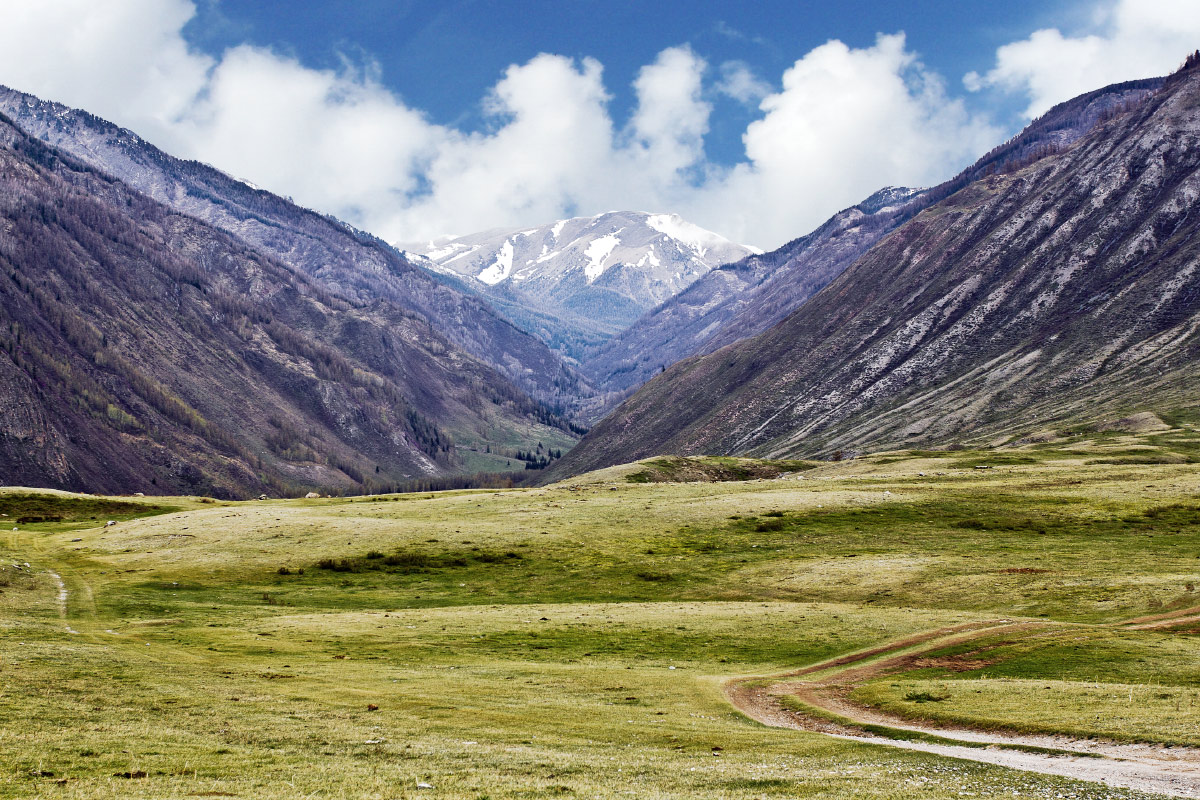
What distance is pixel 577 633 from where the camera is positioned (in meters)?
59.2

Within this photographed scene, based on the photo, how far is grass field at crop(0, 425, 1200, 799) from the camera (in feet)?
88.4

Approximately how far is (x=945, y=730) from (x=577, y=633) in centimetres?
2922

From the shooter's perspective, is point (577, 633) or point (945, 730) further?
point (577, 633)

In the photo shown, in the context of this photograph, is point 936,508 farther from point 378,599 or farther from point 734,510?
point 378,599

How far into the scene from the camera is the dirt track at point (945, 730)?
26.5 m

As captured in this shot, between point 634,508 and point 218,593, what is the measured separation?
52.7m

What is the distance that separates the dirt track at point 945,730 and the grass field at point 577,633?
48.2 inches

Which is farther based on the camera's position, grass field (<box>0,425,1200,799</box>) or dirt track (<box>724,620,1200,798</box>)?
grass field (<box>0,425,1200,799</box>)

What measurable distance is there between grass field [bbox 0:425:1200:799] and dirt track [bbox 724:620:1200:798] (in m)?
1.22

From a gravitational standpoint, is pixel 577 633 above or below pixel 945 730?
above

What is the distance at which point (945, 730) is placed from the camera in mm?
35000

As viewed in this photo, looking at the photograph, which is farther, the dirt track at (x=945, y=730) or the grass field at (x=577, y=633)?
the grass field at (x=577, y=633)

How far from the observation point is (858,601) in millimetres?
71438

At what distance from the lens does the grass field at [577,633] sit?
1061 inches
